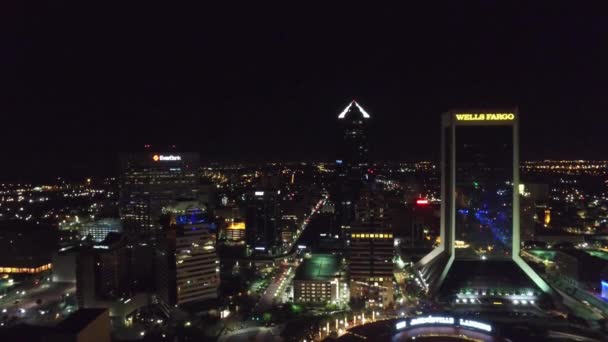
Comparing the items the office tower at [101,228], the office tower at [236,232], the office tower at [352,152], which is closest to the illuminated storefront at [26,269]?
the office tower at [101,228]

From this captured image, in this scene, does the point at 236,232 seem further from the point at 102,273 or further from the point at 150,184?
the point at 102,273

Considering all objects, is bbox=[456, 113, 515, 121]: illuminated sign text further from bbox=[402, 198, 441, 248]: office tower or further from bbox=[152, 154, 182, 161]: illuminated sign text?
bbox=[152, 154, 182, 161]: illuminated sign text

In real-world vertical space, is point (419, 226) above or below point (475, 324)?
above

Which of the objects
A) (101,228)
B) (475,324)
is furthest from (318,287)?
(101,228)

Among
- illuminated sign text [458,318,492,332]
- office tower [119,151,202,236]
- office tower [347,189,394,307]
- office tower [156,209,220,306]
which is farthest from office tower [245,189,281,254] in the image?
illuminated sign text [458,318,492,332]

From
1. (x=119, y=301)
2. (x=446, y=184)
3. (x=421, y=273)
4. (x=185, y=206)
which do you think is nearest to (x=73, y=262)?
(x=119, y=301)

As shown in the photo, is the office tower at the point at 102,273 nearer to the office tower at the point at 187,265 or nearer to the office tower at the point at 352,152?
the office tower at the point at 187,265
